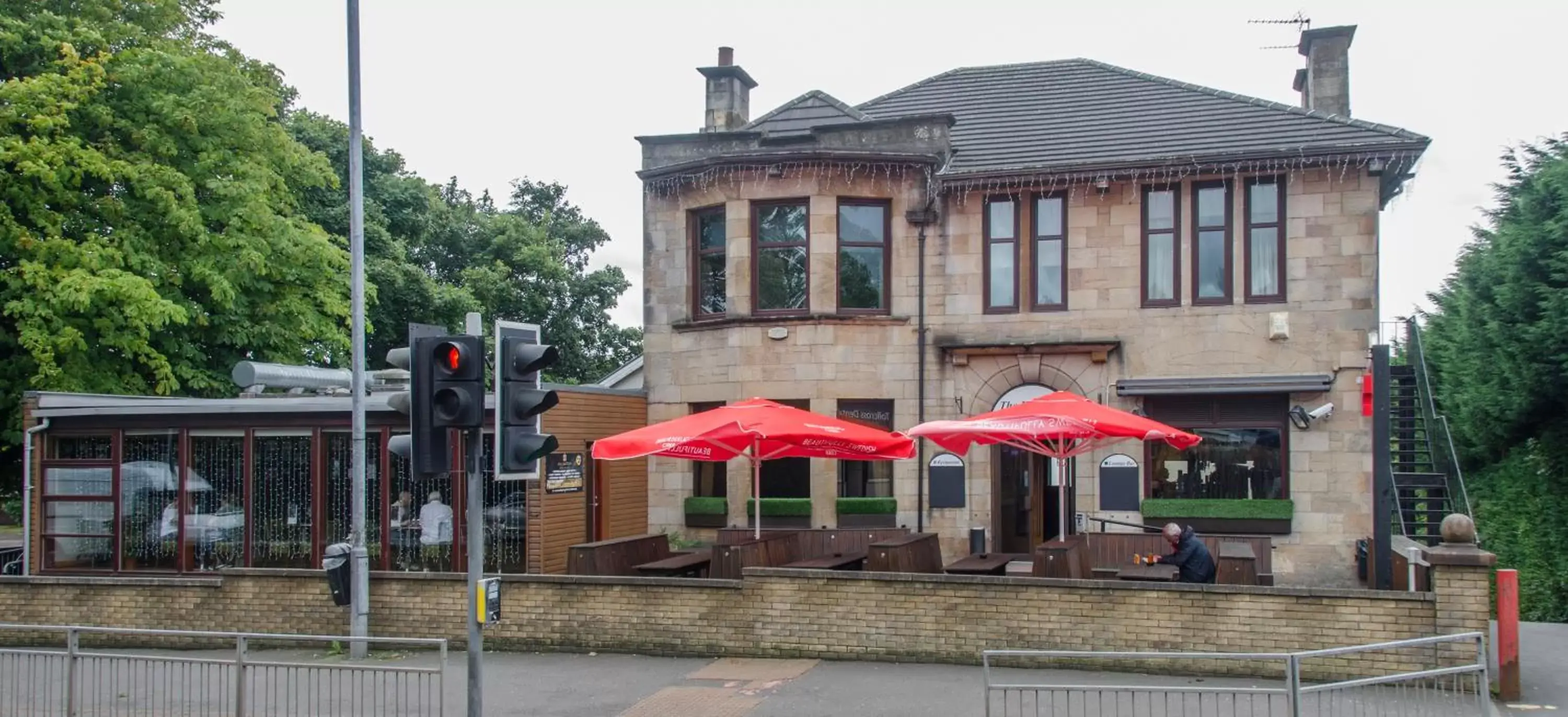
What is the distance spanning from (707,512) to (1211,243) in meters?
8.49

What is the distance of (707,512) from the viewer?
809 inches

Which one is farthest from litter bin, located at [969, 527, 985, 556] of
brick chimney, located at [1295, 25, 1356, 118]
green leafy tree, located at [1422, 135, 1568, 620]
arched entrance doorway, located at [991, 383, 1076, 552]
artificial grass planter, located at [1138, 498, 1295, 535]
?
brick chimney, located at [1295, 25, 1356, 118]

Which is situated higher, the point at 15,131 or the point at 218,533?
the point at 15,131

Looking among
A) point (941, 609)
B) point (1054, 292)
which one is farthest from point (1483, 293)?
point (941, 609)

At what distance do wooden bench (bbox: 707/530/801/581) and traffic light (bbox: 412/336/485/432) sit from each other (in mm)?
5534

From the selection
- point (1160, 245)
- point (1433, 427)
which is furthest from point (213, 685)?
point (1433, 427)

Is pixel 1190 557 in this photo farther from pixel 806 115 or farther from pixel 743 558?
pixel 806 115

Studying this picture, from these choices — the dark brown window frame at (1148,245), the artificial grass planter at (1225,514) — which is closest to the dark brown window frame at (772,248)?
the dark brown window frame at (1148,245)

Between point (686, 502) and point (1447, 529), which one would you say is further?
point (686, 502)

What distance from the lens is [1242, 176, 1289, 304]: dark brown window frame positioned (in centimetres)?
1883

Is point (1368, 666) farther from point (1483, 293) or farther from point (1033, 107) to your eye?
point (1033, 107)

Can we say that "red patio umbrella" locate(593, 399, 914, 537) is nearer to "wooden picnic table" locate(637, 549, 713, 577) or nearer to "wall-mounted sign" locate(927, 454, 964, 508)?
"wooden picnic table" locate(637, 549, 713, 577)

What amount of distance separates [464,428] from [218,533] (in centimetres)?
1121

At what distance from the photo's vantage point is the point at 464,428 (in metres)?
8.84
